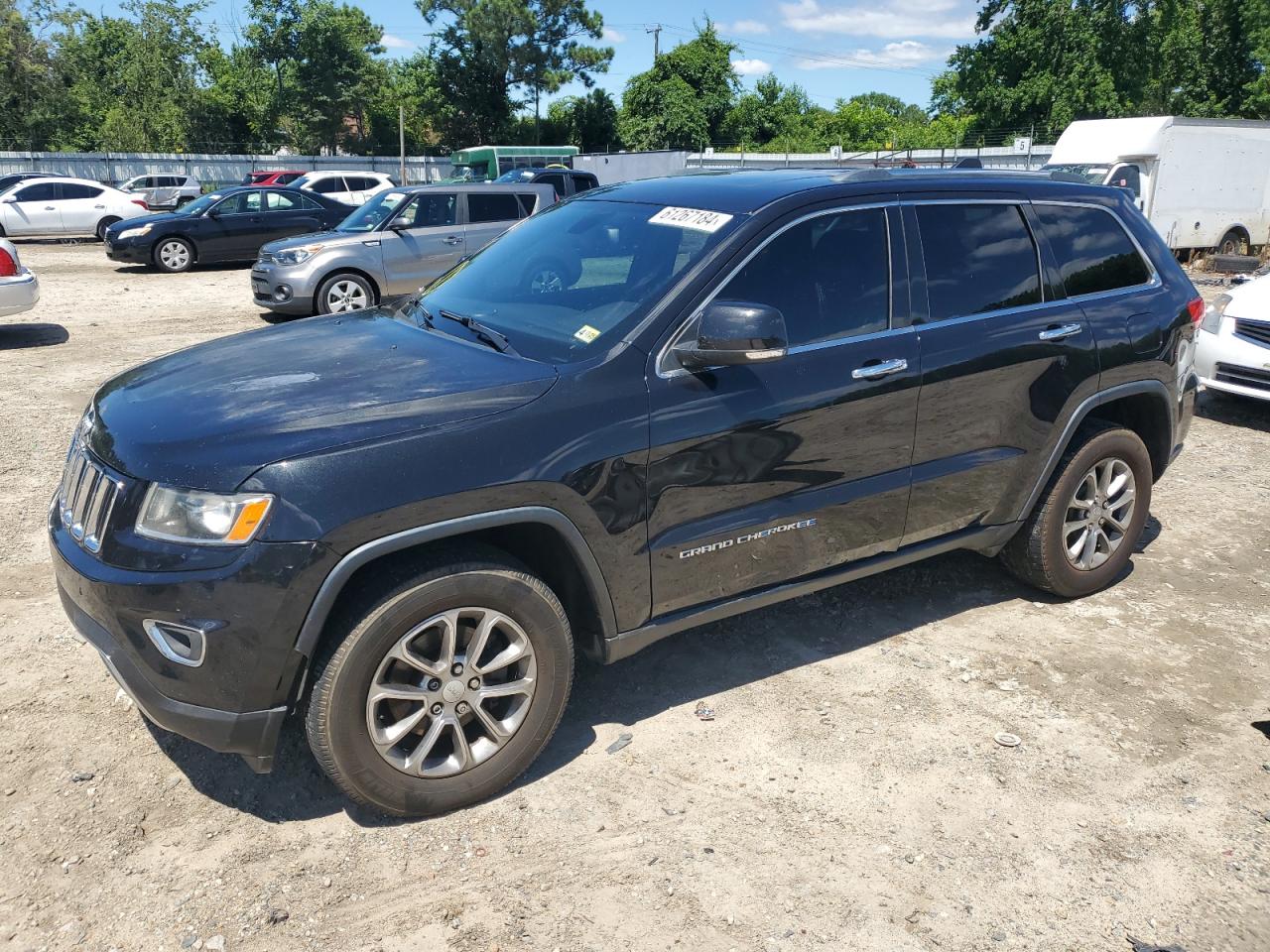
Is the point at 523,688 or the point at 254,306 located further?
the point at 254,306

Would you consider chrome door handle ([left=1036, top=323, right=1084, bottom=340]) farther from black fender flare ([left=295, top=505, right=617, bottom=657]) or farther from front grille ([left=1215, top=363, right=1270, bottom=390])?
front grille ([left=1215, top=363, right=1270, bottom=390])

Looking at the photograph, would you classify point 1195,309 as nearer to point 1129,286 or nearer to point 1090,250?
point 1129,286

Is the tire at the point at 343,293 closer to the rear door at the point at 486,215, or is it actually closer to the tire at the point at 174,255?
the rear door at the point at 486,215

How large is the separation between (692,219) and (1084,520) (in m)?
2.40

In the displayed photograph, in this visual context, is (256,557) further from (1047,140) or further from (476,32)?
(476,32)

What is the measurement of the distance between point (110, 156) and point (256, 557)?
43008 mm

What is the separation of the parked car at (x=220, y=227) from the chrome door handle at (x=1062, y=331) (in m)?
Answer: 16.6

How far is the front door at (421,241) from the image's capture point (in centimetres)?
1217

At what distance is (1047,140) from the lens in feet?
137

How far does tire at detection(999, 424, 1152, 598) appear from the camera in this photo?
14.5ft

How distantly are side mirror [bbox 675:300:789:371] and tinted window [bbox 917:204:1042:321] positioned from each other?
1.01m

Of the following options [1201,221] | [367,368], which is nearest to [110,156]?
[1201,221]

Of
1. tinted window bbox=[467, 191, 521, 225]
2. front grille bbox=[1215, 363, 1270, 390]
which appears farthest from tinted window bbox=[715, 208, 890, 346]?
tinted window bbox=[467, 191, 521, 225]

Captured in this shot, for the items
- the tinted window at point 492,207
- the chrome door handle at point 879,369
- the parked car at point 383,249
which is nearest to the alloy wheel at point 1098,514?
the chrome door handle at point 879,369
